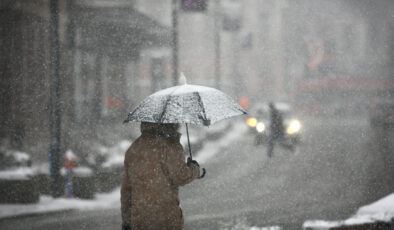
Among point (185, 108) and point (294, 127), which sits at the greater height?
point (185, 108)

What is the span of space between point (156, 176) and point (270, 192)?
696 centimetres

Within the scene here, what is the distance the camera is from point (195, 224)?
714 cm

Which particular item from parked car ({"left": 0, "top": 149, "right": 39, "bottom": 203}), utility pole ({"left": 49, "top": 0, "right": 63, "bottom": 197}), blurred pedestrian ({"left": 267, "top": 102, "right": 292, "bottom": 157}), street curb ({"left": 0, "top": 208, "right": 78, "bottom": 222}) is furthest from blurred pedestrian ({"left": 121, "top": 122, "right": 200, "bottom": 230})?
blurred pedestrian ({"left": 267, "top": 102, "right": 292, "bottom": 157})

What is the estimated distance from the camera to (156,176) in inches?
126

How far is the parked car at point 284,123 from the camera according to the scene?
56.9 ft

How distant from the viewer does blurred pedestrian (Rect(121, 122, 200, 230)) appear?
3146mm

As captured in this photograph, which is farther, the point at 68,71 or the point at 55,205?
the point at 68,71

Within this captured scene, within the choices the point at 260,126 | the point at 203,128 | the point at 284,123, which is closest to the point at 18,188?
the point at 284,123

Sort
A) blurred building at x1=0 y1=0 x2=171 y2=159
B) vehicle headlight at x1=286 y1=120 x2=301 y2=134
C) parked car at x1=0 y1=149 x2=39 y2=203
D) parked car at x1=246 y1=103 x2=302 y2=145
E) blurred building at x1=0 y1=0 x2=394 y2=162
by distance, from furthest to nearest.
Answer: parked car at x1=246 y1=103 x2=302 y2=145 < vehicle headlight at x1=286 y1=120 x2=301 y2=134 < blurred building at x1=0 y1=0 x2=394 y2=162 < blurred building at x1=0 y1=0 x2=171 y2=159 < parked car at x1=0 y1=149 x2=39 y2=203

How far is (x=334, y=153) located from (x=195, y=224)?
37.2 ft

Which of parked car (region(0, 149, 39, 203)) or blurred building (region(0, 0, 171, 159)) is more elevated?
blurred building (region(0, 0, 171, 159))

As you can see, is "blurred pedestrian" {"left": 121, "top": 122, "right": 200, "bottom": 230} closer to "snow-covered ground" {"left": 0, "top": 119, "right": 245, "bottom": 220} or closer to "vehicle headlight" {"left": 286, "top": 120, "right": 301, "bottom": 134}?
"snow-covered ground" {"left": 0, "top": 119, "right": 245, "bottom": 220}

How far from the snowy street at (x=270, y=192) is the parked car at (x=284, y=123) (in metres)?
0.83

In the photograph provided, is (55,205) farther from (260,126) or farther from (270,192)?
(260,126)
